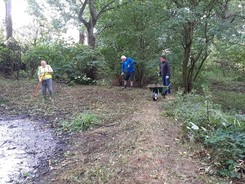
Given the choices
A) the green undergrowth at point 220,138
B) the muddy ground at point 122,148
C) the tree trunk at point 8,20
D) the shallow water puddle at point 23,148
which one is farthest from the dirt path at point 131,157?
the tree trunk at point 8,20

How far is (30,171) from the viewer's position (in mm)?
5375

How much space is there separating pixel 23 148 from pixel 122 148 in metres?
2.46

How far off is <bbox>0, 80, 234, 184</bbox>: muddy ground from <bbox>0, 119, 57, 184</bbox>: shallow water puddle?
216 millimetres

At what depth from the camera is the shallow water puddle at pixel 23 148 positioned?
5.31 metres

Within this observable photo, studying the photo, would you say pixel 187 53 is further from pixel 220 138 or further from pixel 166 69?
pixel 220 138

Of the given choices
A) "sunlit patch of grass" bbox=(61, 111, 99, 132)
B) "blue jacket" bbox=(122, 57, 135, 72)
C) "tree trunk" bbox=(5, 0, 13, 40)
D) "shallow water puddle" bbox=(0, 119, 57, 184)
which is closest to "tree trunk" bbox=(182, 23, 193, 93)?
"blue jacket" bbox=(122, 57, 135, 72)

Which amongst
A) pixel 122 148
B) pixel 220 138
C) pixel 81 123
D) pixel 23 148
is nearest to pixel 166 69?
pixel 81 123

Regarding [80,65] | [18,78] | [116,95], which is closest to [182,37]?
[116,95]

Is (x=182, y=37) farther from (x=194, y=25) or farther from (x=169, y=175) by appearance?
(x=169, y=175)

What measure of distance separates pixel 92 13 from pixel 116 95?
5980 millimetres

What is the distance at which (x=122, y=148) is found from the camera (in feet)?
18.8

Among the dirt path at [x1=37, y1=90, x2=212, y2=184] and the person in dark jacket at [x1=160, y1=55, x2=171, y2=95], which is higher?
the person in dark jacket at [x1=160, y1=55, x2=171, y2=95]

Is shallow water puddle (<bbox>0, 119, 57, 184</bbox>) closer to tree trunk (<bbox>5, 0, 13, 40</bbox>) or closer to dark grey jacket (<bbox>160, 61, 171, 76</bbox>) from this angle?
dark grey jacket (<bbox>160, 61, 171, 76</bbox>)

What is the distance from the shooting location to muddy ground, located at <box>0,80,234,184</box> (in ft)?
15.0
